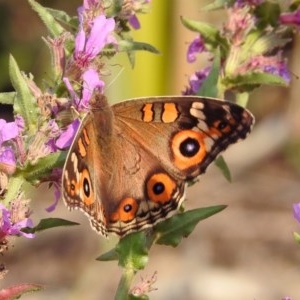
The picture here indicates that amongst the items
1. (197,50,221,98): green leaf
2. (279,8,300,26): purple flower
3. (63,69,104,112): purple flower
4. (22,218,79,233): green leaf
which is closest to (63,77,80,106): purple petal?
(63,69,104,112): purple flower

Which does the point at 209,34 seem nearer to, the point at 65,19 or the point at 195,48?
the point at 195,48

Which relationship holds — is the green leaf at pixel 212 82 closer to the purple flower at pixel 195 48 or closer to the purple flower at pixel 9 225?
the purple flower at pixel 195 48

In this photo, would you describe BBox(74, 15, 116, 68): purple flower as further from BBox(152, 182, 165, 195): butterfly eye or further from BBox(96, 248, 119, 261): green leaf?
BBox(96, 248, 119, 261): green leaf

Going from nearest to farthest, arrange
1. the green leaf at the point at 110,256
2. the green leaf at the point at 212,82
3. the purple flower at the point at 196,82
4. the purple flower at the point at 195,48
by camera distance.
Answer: the green leaf at the point at 110,256, the green leaf at the point at 212,82, the purple flower at the point at 196,82, the purple flower at the point at 195,48

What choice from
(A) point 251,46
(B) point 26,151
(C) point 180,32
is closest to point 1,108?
(C) point 180,32

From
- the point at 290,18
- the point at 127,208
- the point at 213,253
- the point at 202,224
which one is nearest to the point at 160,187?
the point at 127,208

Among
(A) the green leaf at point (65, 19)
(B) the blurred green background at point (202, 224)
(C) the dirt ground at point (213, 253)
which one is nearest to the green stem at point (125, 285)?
(A) the green leaf at point (65, 19)
